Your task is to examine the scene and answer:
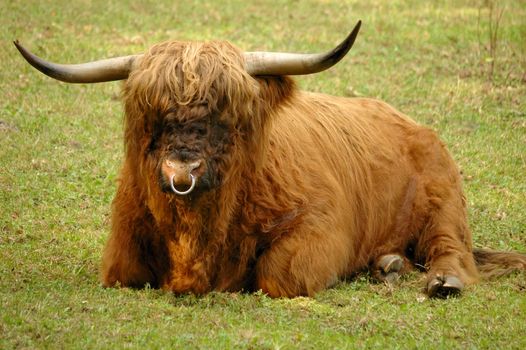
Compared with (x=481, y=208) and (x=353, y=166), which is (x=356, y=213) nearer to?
(x=353, y=166)

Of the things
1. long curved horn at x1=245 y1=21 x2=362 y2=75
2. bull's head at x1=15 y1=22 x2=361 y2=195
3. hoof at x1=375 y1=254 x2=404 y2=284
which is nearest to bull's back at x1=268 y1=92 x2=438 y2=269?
hoof at x1=375 y1=254 x2=404 y2=284

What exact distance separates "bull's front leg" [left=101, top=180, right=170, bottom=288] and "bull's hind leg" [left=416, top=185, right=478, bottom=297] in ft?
5.97

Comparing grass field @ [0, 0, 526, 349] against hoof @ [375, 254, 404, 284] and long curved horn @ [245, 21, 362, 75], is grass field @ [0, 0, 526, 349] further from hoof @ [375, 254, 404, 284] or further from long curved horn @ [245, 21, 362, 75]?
long curved horn @ [245, 21, 362, 75]

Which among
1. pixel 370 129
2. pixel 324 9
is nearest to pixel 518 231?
pixel 370 129

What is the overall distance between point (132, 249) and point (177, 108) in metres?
1.04

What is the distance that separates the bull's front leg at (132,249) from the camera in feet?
20.6

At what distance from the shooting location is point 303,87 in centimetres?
1227

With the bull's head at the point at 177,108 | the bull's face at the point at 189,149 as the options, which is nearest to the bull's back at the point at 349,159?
the bull's head at the point at 177,108

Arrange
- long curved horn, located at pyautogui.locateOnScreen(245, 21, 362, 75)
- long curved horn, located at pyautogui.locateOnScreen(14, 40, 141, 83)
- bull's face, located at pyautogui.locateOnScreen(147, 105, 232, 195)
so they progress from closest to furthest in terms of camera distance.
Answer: bull's face, located at pyautogui.locateOnScreen(147, 105, 232, 195) < long curved horn, located at pyautogui.locateOnScreen(245, 21, 362, 75) < long curved horn, located at pyautogui.locateOnScreen(14, 40, 141, 83)

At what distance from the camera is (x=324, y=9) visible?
54.6 feet

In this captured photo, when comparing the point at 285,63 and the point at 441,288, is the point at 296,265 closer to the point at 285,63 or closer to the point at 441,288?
the point at 441,288

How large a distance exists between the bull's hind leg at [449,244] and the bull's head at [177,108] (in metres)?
1.84

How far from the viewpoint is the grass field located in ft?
18.1

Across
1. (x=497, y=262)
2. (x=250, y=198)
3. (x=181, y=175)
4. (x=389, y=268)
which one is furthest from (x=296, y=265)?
(x=497, y=262)
